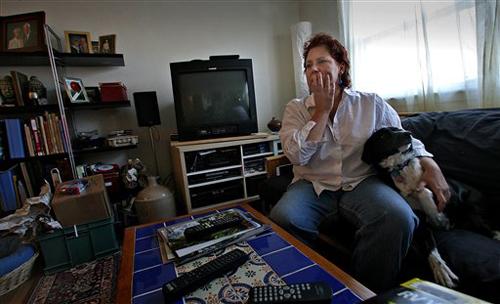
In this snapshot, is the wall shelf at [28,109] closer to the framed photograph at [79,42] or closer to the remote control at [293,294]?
the framed photograph at [79,42]

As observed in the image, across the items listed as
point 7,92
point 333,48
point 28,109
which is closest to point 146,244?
point 333,48

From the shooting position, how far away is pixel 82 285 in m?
1.36

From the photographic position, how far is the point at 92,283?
1.37 meters

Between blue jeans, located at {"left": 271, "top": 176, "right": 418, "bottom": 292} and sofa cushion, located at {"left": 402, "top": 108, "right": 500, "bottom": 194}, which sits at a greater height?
sofa cushion, located at {"left": 402, "top": 108, "right": 500, "bottom": 194}

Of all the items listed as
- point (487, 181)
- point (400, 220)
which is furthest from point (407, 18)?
point (400, 220)

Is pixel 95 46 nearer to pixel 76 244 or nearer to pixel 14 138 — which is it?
pixel 14 138

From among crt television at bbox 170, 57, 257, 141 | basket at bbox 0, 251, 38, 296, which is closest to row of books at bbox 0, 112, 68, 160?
basket at bbox 0, 251, 38, 296

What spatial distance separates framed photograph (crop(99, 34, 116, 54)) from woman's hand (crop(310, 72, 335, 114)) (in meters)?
1.72

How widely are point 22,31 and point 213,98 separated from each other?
4.56ft

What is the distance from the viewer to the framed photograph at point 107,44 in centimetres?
208

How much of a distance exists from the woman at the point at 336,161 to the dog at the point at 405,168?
3 centimetres

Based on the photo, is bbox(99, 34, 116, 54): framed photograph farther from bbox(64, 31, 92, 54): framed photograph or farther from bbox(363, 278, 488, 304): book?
bbox(363, 278, 488, 304): book

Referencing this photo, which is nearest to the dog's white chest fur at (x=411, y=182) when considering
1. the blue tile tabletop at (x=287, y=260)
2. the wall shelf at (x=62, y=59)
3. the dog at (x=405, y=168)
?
the dog at (x=405, y=168)

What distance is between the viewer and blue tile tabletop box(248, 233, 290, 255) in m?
0.81
